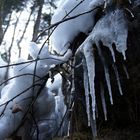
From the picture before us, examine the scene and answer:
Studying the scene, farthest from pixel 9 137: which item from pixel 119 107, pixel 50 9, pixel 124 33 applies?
pixel 50 9

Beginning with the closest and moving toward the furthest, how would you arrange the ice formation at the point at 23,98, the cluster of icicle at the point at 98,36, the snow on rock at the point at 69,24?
the cluster of icicle at the point at 98,36 → the snow on rock at the point at 69,24 → the ice formation at the point at 23,98

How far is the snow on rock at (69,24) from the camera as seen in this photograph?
301cm

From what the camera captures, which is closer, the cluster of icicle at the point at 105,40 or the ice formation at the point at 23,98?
the cluster of icicle at the point at 105,40

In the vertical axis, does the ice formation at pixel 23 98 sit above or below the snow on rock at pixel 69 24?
below

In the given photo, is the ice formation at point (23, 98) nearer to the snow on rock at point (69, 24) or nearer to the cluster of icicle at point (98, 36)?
the snow on rock at point (69, 24)

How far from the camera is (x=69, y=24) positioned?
3129mm

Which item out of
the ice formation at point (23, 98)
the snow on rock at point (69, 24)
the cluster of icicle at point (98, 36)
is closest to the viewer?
the cluster of icicle at point (98, 36)

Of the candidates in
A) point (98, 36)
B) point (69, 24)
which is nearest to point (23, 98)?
point (69, 24)

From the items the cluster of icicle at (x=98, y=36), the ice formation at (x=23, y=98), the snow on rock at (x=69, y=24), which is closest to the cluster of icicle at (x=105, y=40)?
the cluster of icicle at (x=98, y=36)

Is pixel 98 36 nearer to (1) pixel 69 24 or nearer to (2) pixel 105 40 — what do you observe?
(2) pixel 105 40

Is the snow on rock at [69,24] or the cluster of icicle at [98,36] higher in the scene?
the snow on rock at [69,24]

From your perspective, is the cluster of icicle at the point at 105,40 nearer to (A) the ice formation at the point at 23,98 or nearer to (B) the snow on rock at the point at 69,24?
(B) the snow on rock at the point at 69,24

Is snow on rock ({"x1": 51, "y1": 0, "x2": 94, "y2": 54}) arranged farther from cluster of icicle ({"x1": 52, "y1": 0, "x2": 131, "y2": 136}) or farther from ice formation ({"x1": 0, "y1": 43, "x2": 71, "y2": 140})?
ice formation ({"x1": 0, "y1": 43, "x2": 71, "y2": 140})

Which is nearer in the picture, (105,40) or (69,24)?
(105,40)
